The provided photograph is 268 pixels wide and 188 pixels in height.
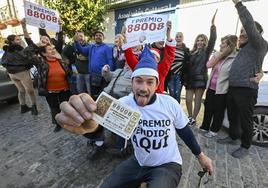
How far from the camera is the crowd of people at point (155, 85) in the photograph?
1962mm

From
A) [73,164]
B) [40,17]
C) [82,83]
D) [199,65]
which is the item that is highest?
[40,17]

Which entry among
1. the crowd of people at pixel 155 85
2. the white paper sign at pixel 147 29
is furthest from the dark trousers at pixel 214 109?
the white paper sign at pixel 147 29

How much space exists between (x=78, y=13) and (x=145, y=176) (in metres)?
9.67

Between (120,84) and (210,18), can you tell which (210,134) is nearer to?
(120,84)

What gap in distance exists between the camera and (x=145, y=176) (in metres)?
2.00

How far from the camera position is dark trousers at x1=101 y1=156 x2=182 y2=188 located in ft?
6.05

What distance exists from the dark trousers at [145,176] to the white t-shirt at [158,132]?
65 mm

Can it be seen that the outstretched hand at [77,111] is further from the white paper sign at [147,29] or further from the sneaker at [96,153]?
the sneaker at [96,153]

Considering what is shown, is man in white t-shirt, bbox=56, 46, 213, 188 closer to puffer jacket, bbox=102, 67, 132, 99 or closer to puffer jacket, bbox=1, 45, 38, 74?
puffer jacket, bbox=102, 67, 132, 99

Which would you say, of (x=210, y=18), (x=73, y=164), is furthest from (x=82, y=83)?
(x=210, y=18)

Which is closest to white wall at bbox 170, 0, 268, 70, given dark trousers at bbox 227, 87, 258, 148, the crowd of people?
the crowd of people

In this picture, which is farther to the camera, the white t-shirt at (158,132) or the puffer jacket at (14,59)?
the puffer jacket at (14,59)

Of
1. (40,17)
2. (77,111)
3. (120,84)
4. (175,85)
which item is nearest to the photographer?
(77,111)

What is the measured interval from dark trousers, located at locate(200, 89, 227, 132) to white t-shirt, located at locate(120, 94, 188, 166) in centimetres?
210
